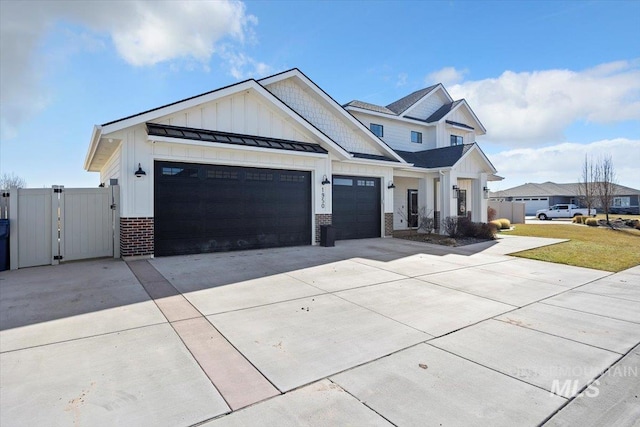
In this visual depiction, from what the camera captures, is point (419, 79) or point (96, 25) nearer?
point (96, 25)

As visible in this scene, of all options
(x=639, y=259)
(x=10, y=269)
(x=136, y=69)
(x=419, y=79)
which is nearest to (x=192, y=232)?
(x=10, y=269)

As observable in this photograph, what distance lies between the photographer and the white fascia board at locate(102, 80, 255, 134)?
29.2ft

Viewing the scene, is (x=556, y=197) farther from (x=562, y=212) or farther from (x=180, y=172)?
(x=180, y=172)

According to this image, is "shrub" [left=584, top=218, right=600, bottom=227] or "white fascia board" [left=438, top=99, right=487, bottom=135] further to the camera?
"shrub" [left=584, top=218, right=600, bottom=227]

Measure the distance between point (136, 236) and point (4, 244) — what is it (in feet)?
9.74

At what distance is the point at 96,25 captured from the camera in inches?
408

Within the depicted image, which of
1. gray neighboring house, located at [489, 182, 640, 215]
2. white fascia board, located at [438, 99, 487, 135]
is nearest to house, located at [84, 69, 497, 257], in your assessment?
white fascia board, located at [438, 99, 487, 135]

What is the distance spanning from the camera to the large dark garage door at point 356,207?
47.1 feet

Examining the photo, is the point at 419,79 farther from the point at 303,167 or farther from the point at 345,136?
the point at 303,167

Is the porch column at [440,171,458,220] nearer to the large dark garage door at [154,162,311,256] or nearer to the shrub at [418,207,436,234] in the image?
the shrub at [418,207,436,234]

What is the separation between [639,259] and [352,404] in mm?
13109

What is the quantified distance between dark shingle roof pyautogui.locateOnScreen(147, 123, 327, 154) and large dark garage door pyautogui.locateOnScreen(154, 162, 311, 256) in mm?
950

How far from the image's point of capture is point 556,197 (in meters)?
50.1

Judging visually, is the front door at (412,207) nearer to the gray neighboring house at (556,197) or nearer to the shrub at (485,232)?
the shrub at (485,232)
